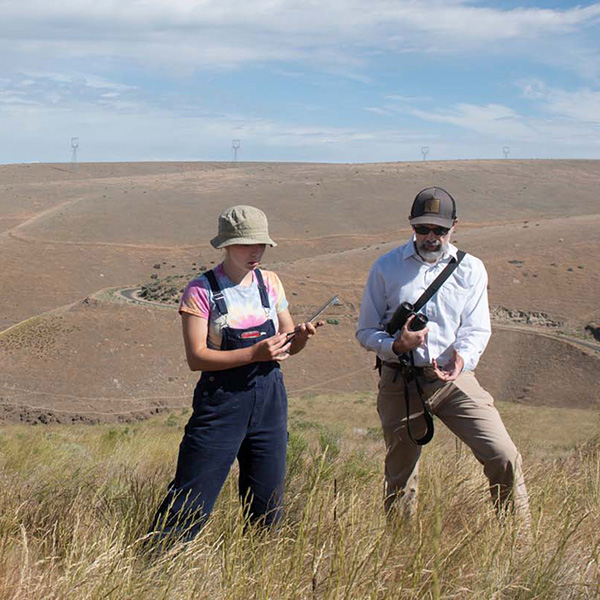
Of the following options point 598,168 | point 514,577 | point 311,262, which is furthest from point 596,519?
point 598,168

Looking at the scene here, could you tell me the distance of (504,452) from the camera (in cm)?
449

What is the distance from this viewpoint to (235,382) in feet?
13.8

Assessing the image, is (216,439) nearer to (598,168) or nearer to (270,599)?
(270,599)

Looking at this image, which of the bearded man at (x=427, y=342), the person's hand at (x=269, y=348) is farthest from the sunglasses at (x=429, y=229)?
the person's hand at (x=269, y=348)

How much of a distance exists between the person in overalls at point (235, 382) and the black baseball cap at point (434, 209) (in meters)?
1.02

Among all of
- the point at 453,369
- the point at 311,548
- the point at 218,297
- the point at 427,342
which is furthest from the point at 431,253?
the point at 311,548

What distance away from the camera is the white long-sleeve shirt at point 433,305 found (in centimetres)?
484

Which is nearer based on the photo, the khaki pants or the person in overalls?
the person in overalls

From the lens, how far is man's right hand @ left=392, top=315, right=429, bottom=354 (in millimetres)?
4629

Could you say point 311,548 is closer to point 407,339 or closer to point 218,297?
point 218,297

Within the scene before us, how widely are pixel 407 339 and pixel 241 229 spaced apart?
1097 mm

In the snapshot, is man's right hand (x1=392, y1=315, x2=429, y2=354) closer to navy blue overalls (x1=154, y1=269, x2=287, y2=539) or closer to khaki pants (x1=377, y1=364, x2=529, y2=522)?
khaki pants (x1=377, y1=364, x2=529, y2=522)

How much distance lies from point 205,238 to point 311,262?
20.3 m

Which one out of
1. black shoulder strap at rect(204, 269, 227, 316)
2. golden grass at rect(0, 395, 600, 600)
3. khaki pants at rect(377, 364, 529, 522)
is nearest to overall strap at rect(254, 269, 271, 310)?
black shoulder strap at rect(204, 269, 227, 316)
